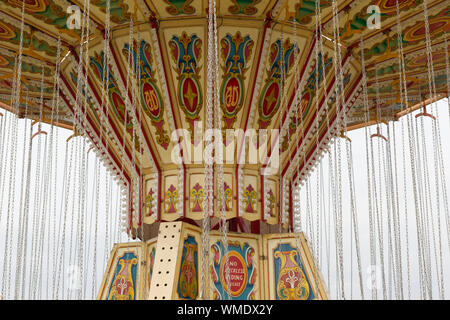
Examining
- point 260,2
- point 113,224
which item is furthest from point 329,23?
point 113,224

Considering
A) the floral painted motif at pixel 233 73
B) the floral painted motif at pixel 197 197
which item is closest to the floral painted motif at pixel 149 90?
the floral painted motif at pixel 197 197

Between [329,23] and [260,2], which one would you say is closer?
[260,2]

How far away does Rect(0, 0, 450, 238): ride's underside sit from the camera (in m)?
6.23

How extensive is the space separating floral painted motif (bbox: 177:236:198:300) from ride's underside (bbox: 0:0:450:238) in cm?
35

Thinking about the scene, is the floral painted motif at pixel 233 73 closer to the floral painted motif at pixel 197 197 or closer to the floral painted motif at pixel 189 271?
the floral painted motif at pixel 197 197

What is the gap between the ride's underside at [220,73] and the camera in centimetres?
623

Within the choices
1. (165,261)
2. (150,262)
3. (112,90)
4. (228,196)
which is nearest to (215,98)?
(228,196)

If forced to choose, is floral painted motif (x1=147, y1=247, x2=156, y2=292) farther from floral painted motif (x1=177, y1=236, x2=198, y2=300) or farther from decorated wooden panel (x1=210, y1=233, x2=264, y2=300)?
decorated wooden panel (x1=210, y1=233, x2=264, y2=300)

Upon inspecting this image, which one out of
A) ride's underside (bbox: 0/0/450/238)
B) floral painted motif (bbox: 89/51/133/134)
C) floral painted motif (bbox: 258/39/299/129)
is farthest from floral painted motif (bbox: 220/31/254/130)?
floral painted motif (bbox: 89/51/133/134)

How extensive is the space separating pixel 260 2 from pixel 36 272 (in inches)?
159

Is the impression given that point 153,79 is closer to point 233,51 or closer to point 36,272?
point 233,51

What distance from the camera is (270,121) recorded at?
695cm

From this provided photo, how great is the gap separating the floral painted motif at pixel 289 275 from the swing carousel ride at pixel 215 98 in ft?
0.04

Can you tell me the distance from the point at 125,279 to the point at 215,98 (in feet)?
8.61
